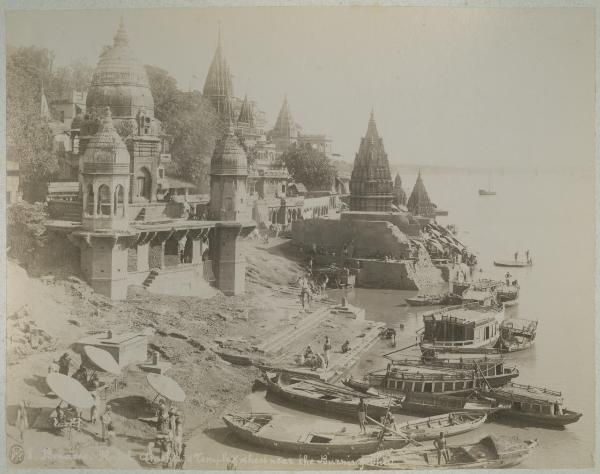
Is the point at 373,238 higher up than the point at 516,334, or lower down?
higher up

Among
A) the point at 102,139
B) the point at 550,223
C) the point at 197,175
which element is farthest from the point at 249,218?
the point at 550,223

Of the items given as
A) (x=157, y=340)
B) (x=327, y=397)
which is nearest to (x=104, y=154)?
(x=157, y=340)

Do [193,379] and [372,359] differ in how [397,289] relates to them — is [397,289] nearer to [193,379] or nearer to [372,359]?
[372,359]

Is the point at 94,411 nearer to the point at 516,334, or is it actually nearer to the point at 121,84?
the point at 121,84

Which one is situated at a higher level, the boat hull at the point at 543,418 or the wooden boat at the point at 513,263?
the wooden boat at the point at 513,263

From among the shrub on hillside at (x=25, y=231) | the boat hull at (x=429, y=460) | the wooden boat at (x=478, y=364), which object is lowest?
the boat hull at (x=429, y=460)

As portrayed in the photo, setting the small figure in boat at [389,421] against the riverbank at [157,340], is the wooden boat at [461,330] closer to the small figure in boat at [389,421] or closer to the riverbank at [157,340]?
the riverbank at [157,340]

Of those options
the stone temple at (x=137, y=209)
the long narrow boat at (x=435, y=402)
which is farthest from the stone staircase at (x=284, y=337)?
the stone temple at (x=137, y=209)
